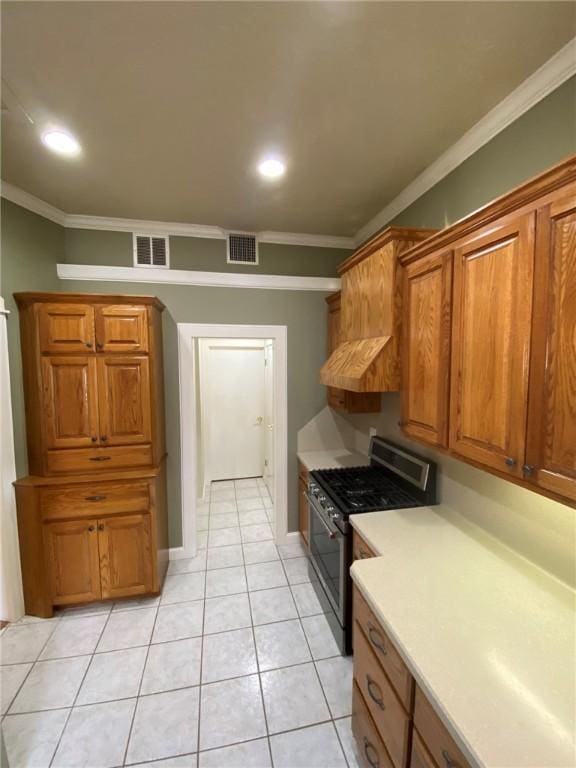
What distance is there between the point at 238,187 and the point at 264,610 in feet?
9.73

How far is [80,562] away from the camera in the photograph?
7.68ft

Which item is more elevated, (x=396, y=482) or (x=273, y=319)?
(x=273, y=319)

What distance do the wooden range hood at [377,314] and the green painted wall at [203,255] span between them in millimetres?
928

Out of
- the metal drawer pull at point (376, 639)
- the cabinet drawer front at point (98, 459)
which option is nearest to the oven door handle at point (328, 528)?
the metal drawer pull at point (376, 639)

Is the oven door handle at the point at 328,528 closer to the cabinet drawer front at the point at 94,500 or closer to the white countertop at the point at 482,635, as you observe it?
the white countertop at the point at 482,635

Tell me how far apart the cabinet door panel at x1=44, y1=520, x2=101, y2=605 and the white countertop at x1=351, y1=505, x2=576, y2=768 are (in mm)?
1986

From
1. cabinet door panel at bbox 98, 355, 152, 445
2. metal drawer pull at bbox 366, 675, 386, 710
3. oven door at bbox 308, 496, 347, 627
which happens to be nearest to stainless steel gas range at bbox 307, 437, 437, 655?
oven door at bbox 308, 496, 347, 627

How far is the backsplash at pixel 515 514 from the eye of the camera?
1.27 meters

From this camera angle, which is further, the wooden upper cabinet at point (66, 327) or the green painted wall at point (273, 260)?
the wooden upper cabinet at point (66, 327)

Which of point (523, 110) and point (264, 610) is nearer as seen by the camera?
point (523, 110)

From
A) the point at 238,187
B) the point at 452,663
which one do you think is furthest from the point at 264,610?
the point at 238,187

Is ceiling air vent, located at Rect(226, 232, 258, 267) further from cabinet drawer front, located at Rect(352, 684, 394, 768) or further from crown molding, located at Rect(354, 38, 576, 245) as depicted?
cabinet drawer front, located at Rect(352, 684, 394, 768)

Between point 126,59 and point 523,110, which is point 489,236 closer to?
point 523,110

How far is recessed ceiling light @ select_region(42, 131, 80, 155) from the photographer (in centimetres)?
168
